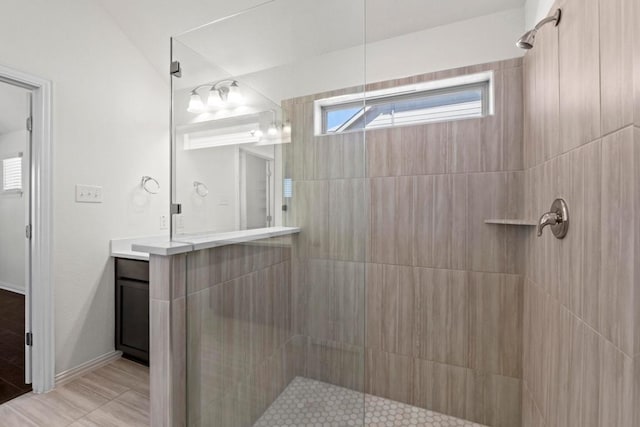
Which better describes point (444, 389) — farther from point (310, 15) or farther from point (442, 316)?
point (310, 15)

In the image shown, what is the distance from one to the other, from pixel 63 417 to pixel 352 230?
1968 millimetres

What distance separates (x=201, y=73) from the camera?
152cm

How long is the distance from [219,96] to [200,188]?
1.59 feet

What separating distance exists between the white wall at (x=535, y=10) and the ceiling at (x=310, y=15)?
0.09 m

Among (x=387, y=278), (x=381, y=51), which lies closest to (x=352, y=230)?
(x=387, y=278)

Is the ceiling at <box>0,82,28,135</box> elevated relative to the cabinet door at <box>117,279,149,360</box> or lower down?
elevated

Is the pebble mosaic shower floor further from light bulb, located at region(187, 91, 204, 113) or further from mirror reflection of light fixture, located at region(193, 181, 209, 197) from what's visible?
light bulb, located at region(187, 91, 204, 113)

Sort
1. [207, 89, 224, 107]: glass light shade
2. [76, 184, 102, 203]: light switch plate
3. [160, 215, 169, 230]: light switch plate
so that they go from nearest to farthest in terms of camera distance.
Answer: [207, 89, 224, 107]: glass light shade
[76, 184, 102, 203]: light switch plate
[160, 215, 169, 230]: light switch plate

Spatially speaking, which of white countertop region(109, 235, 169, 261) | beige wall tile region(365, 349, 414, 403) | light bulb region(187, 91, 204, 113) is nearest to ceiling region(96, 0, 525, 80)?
light bulb region(187, 91, 204, 113)

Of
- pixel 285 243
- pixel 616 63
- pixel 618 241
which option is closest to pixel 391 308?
pixel 285 243

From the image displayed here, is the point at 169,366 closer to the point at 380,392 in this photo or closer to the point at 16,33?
the point at 380,392

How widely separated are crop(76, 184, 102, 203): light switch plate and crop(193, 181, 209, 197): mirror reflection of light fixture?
3.89 feet

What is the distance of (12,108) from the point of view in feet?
6.65

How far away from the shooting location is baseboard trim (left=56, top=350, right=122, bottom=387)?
195cm
